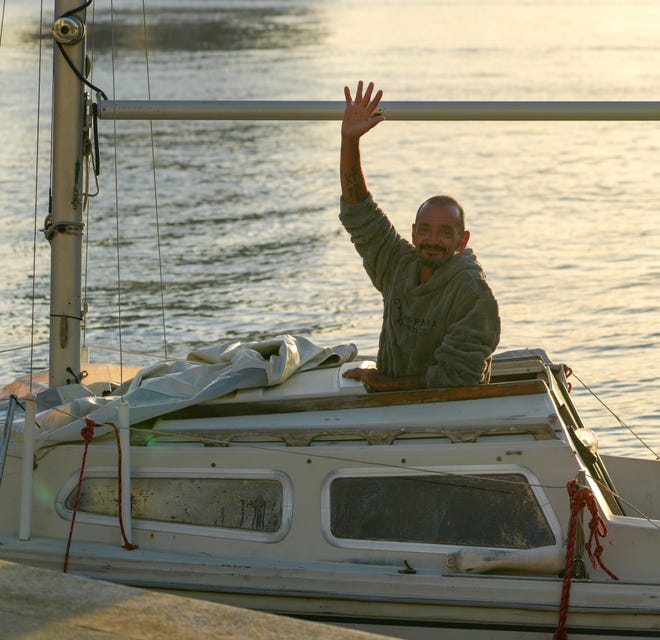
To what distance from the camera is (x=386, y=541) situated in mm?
6832

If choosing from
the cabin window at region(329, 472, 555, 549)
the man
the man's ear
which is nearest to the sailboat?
the cabin window at region(329, 472, 555, 549)

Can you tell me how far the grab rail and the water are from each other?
74 cm

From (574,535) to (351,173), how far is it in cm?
236

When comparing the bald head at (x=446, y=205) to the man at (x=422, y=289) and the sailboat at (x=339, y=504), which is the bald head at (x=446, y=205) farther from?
the sailboat at (x=339, y=504)

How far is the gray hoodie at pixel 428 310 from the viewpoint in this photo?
7.06 m

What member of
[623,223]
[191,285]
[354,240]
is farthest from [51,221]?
[623,223]

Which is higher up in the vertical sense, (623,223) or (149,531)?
(623,223)

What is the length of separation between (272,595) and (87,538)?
1113 mm

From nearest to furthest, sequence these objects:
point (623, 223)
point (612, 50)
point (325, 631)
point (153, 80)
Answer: point (325, 631) → point (623, 223) → point (153, 80) → point (612, 50)

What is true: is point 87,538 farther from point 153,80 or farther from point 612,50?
point 612,50

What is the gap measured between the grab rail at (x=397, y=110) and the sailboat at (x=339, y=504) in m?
1.45

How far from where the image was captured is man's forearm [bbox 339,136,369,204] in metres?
7.35

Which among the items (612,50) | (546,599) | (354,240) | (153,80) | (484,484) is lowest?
(546,599)

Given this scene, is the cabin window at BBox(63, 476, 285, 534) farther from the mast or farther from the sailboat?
the mast
